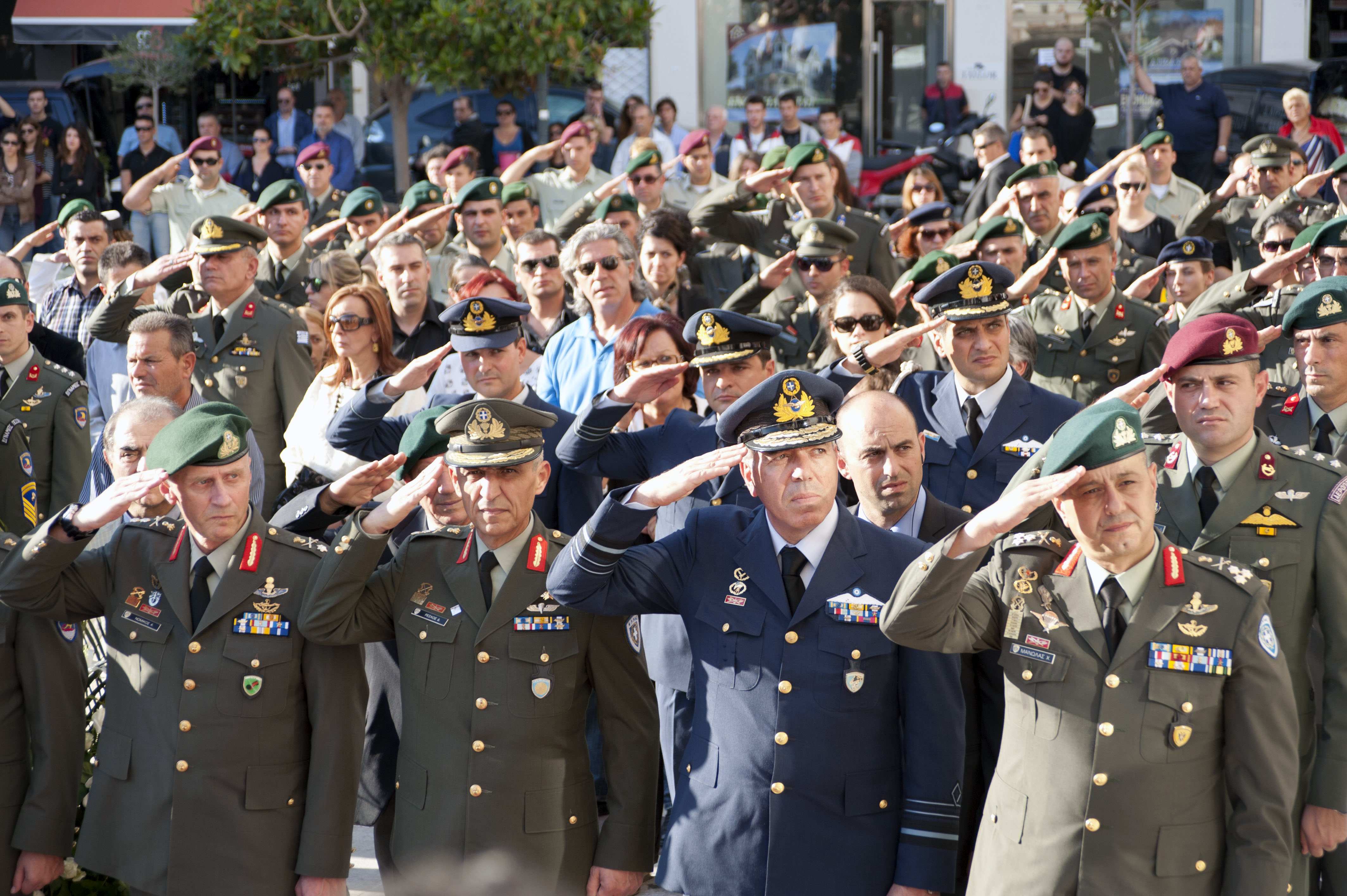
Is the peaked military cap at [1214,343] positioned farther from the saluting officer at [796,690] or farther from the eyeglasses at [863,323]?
the eyeglasses at [863,323]

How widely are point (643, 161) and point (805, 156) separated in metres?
1.48

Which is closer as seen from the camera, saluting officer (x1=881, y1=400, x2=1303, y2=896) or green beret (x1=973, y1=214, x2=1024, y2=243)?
saluting officer (x1=881, y1=400, x2=1303, y2=896)

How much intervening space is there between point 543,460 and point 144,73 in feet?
47.1

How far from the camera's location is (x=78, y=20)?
54.9 ft

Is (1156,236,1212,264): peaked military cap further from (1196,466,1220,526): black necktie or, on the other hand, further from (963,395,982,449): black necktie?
(1196,466,1220,526): black necktie

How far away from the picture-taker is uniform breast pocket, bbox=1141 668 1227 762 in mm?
3064

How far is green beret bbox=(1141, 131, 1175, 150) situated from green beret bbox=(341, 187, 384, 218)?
17.9ft

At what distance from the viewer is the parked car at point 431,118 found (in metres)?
15.4

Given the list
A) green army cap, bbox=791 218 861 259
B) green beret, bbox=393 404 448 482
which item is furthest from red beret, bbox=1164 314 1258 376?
green army cap, bbox=791 218 861 259

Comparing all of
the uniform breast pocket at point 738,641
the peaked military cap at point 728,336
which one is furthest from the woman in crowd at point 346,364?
the uniform breast pocket at point 738,641

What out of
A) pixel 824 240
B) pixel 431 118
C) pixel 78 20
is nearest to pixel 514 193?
pixel 824 240

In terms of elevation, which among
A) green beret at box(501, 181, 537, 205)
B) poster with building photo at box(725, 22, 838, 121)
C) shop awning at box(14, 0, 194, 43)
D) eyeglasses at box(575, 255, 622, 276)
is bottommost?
eyeglasses at box(575, 255, 622, 276)

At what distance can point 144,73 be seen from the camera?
1638 cm

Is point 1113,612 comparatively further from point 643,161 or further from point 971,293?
point 643,161
